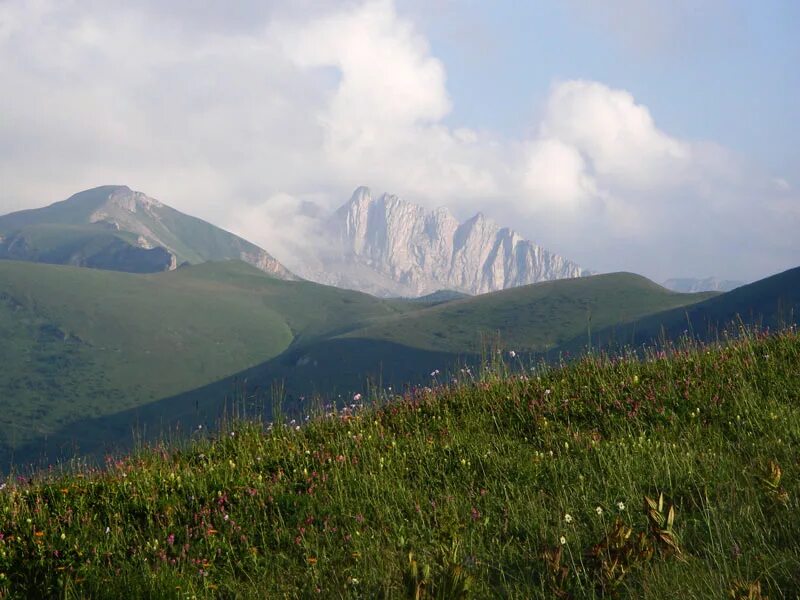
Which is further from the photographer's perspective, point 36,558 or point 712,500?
point 36,558

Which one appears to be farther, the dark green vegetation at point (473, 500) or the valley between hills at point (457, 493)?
the valley between hills at point (457, 493)

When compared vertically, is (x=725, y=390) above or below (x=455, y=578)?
above

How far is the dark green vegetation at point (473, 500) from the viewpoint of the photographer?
5027 mm

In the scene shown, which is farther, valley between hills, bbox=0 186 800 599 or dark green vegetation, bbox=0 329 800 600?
valley between hills, bbox=0 186 800 599

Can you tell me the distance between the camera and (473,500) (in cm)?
702

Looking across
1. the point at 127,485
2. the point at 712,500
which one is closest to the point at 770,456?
the point at 712,500

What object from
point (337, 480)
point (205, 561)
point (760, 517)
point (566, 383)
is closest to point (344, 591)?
point (205, 561)

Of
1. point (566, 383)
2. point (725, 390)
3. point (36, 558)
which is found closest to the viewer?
point (36, 558)

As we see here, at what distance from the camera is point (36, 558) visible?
260 inches

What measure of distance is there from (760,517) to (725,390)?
12.7 ft

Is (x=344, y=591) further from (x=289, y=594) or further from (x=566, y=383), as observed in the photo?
(x=566, y=383)

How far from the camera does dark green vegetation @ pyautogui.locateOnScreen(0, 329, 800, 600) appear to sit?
503 centimetres

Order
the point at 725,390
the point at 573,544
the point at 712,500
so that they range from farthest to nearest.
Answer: the point at 725,390 < the point at 712,500 < the point at 573,544

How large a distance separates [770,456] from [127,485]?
664cm
